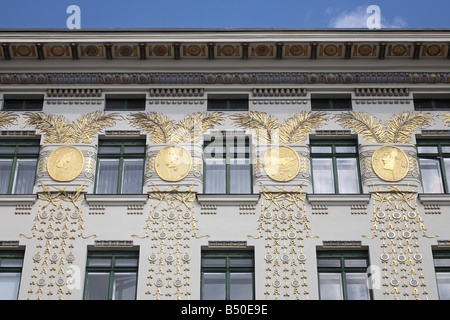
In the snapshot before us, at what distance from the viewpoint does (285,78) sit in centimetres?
2356

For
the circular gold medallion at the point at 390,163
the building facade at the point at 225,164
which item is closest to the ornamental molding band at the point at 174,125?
the building facade at the point at 225,164

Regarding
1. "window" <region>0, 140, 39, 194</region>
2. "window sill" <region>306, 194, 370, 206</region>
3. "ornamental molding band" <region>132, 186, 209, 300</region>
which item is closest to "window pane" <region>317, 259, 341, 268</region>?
"window sill" <region>306, 194, 370, 206</region>

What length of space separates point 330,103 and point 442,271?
595cm

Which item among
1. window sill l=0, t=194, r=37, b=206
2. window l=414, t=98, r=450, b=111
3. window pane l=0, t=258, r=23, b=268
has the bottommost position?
window pane l=0, t=258, r=23, b=268

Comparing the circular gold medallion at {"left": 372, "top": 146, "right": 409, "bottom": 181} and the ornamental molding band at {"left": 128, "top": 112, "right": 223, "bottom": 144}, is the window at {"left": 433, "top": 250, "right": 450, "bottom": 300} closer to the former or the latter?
the circular gold medallion at {"left": 372, "top": 146, "right": 409, "bottom": 181}

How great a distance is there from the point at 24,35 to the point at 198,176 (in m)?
6.72

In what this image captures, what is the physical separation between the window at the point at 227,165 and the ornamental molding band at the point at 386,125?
2.96 m

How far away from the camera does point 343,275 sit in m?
20.7

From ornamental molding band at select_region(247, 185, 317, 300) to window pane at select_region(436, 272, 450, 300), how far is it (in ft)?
11.4

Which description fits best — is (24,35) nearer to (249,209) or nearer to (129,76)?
(129,76)

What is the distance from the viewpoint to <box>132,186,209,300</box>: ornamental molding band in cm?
2006

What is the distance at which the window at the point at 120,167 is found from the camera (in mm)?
22062

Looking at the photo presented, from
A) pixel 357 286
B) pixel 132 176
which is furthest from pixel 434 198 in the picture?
pixel 132 176

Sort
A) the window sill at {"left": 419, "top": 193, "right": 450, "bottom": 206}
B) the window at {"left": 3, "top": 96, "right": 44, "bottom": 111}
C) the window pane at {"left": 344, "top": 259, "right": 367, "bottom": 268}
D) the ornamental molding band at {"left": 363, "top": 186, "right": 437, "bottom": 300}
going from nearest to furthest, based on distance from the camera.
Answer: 1. the ornamental molding band at {"left": 363, "top": 186, "right": 437, "bottom": 300}
2. the window pane at {"left": 344, "top": 259, "right": 367, "bottom": 268}
3. the window sill at {"left": 419, "top": 193, "right": 450, "bottom": 206}
4. the window at {"left": 3, "top": 96, "right": 44, "bottom": 111}
